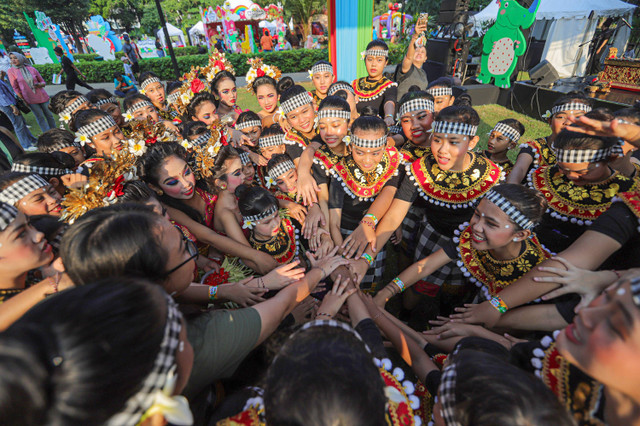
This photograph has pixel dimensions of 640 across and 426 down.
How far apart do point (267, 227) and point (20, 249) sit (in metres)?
1.87

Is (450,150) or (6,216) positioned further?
(450,150)

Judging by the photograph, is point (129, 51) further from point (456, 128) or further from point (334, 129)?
point (456, 128)

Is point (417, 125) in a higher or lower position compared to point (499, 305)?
higher

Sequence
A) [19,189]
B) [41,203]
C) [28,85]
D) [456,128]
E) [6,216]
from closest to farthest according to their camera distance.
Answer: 1. [6,216]
2. [19,189]
3. [41,203]
4. [456,128]
5. [28,85]

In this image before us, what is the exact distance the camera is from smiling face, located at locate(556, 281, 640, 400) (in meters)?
0.99

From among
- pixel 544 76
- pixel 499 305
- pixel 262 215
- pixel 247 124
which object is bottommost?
pixel 499 305

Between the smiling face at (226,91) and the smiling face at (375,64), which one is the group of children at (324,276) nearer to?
the smiling face at (226,91)

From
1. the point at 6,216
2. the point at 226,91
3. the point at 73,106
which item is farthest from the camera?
the point at 226,91

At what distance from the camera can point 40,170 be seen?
3232mm

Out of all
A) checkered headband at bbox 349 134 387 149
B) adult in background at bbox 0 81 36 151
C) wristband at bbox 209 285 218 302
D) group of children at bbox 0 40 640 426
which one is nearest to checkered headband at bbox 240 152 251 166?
group of children at bbox 0 40 640 426

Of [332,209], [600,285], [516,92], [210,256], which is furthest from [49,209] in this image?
[516,92]

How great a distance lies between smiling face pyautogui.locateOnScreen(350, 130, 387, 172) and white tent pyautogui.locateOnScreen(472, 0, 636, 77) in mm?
18125

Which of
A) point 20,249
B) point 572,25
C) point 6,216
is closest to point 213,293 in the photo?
point 20,249

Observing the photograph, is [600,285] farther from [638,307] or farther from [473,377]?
[473,377]
